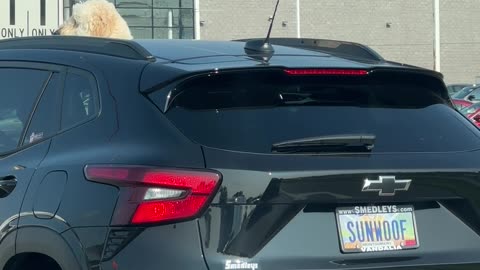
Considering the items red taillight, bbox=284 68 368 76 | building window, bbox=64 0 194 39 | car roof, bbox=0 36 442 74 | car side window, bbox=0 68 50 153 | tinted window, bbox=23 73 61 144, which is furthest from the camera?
building window, bbox=64 0 194 39

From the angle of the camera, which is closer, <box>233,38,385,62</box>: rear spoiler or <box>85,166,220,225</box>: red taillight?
<box>85,166,220,225</box>: red taillight

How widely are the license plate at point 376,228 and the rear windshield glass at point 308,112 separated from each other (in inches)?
10.8

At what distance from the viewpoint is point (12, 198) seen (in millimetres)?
4211

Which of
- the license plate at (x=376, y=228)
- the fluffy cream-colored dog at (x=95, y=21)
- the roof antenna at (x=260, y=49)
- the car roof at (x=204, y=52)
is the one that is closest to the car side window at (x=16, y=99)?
the car roof at (x=204, y=52)

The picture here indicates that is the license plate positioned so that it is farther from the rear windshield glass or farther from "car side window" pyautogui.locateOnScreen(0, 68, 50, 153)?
"car side window" pyautogui.locateOnScreen(0, 68, 50, 153)

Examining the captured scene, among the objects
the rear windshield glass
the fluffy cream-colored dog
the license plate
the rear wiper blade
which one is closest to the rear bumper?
the rear windshield glass

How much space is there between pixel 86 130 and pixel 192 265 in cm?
92

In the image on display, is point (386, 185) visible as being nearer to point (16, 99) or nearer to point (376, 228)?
point (376, 228)

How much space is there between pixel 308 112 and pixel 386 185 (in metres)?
0.45

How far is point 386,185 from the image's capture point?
3637 mm

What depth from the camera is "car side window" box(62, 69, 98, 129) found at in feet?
13.3

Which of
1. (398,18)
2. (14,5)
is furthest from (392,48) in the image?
(14,5)

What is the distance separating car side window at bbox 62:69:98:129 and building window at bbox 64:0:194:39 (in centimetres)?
4609

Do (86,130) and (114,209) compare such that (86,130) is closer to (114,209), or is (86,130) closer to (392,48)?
(114,209)
